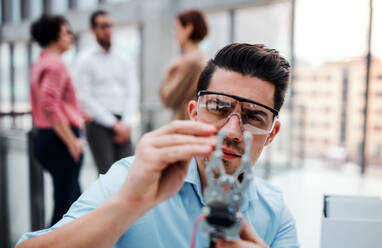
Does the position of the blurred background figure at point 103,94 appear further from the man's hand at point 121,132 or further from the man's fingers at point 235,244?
the man's fingers at point 235,244

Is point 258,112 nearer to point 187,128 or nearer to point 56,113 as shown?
point 187,128

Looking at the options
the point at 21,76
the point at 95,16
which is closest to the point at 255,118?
the point at 95,16

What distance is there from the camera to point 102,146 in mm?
2830

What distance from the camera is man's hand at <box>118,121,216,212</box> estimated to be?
0.68m

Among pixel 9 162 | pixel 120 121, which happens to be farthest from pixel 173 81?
pixel 9 162

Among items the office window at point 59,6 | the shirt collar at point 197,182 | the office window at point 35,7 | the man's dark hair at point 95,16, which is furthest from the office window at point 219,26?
the office window at point 35,7

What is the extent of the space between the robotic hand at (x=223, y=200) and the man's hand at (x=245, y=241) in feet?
0.06

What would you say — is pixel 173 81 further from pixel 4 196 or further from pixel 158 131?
pixel 4 196

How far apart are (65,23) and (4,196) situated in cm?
183

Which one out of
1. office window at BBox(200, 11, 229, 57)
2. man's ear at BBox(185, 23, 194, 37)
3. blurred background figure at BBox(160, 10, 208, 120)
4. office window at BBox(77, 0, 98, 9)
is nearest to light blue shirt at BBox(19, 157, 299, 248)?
blurred background figure at BBox(160, 10, 208, 120)

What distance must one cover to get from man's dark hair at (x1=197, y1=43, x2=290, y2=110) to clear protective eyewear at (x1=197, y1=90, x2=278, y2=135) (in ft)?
0.43

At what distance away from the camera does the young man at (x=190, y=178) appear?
0.70 m

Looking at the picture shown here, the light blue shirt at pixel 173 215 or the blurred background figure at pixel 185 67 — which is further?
the blurred background figure at pixel 185 67

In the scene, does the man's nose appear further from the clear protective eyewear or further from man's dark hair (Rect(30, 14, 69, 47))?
man's dark hair (Rect(30, 14, 69, 47))
